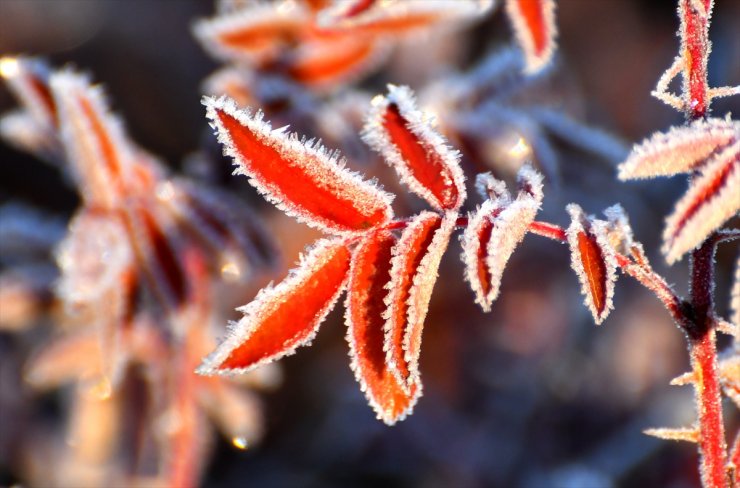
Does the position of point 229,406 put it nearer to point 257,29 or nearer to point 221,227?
point 221,227

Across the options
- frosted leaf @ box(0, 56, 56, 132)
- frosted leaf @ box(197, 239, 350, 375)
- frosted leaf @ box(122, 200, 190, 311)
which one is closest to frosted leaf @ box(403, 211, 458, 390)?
frosted leaf @ box(197, 239, 350, 375)

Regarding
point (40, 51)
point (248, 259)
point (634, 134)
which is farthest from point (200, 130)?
point (634, 134)

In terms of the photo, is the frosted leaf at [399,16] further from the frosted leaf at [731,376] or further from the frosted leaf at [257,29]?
the frosted leaf at [731,376]

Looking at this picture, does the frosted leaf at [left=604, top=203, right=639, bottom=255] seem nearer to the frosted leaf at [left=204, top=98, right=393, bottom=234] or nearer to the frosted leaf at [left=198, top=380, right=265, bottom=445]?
the frosted leaf at [left=204, top=98, right=393, bottom=234]

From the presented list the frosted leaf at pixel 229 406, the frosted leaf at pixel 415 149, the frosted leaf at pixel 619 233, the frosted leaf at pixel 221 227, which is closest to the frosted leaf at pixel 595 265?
the frosted leaf at pixel 619 233

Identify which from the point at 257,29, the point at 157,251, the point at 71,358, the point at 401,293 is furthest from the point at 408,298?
the point at 71,358
